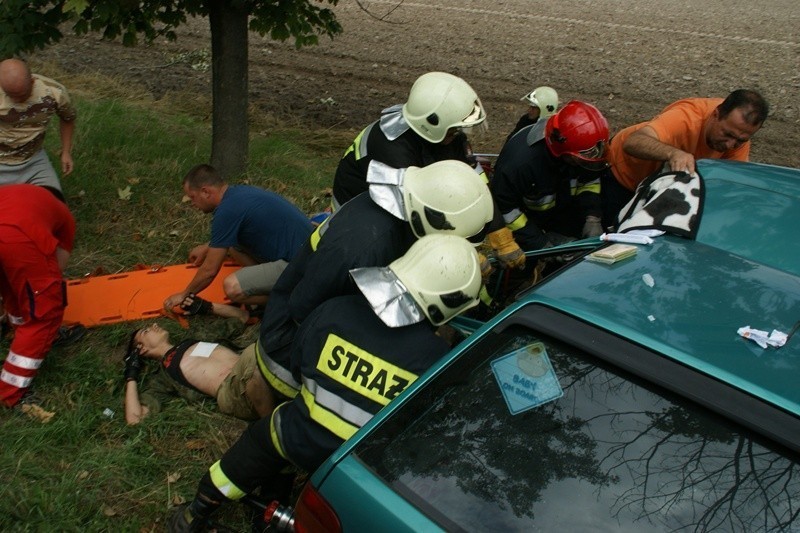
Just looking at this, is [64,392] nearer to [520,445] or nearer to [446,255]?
[446,255]

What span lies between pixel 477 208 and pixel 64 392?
2.51 meters

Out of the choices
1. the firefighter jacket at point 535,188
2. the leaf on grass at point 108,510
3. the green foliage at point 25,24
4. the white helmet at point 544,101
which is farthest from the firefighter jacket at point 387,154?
the green foliage at point 25,24

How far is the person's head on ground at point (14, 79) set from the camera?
4.95m

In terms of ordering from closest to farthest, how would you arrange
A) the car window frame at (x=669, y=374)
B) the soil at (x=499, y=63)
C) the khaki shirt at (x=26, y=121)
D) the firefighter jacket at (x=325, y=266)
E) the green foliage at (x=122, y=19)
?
the car window frame at (x=669, y=374) < the firefighter jacket at (x=325, y=266) < the khaki shirt at (x=26, y=121) < the green foliage at (x=122, y=19) < the soil at (x=499, y=63)

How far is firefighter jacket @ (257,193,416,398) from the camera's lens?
302 cm

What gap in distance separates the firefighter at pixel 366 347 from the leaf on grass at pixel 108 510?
37.3 inches

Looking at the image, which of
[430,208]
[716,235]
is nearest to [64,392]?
[430,208]

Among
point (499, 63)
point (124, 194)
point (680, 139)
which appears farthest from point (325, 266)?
point (499, 63)

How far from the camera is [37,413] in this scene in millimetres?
3908

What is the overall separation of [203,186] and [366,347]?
2524mm

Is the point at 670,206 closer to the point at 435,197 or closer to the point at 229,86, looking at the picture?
the point at 435,197

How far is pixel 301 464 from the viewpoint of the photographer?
257cm

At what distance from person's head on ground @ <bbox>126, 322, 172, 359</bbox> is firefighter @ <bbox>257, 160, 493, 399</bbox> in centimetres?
120

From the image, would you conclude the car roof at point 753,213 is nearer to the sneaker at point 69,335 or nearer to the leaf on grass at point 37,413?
the leaf on grass at point 37,413
